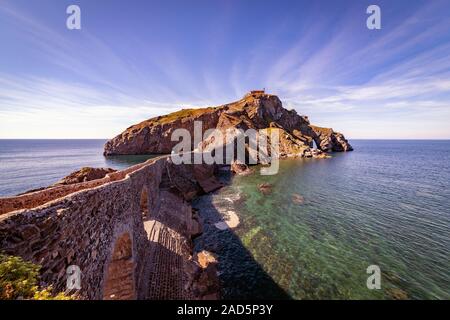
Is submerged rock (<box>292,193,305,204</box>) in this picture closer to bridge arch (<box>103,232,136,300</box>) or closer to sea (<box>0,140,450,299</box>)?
sea (<box>0,140,450,299</box>)

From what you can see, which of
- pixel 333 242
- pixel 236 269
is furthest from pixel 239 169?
pixel 236 269

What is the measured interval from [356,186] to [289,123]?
93.2m

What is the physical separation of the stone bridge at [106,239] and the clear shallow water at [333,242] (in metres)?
4.45

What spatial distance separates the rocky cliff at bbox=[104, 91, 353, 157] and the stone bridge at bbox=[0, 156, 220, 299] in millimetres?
75846

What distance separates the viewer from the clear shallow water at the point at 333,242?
17.5 metres

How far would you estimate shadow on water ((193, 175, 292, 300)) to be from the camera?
17.1 meters

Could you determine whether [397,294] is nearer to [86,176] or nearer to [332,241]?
[332,241]

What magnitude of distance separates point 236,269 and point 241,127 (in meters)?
82.6

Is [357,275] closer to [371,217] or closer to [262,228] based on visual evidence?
[262,228]

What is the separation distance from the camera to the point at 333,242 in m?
24.0

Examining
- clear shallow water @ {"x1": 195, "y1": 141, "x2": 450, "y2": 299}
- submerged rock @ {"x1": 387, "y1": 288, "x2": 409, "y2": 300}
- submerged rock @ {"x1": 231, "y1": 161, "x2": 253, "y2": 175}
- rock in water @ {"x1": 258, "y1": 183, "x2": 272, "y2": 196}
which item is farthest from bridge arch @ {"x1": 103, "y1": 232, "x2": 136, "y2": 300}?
submerged rock @ {"x1": 231, "y1": 161, "x2": 253, "y2": 175}

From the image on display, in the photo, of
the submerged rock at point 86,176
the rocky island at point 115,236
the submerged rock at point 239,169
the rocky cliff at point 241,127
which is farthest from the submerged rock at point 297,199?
the rocky cliff at point 241,127

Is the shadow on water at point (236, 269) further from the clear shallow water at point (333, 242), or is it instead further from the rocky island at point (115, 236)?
the rocky island at point (115, 236)
